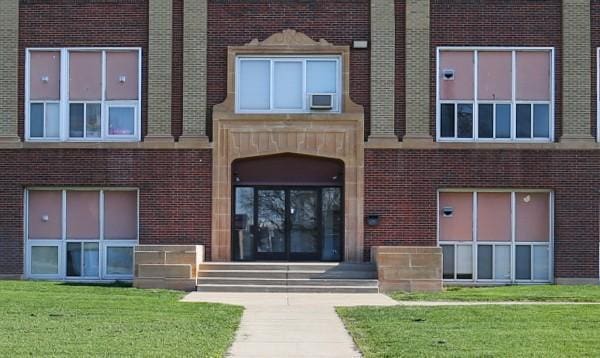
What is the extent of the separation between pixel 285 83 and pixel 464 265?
719 cm

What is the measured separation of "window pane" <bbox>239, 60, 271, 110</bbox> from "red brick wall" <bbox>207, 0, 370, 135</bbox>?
54 cm

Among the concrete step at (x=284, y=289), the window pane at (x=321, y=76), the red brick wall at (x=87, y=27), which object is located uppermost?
the red brick wall at (x=87, y=27)

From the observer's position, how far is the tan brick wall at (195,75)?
2583cm

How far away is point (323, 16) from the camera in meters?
26.0

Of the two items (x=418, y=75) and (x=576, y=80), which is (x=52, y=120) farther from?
(x=576, y=80)

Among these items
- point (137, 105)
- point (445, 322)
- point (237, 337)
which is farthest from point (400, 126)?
point (237, 337)

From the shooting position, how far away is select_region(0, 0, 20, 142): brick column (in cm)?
2602


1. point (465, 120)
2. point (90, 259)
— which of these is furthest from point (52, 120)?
point (465, 120)

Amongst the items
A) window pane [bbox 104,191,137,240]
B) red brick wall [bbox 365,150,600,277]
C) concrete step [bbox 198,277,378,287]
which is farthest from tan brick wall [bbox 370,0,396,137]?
window pane [bbox 104,191,137,240]

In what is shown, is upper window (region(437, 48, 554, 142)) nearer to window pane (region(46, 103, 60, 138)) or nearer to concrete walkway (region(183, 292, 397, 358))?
concrete walkway (region(183, 292, 397, 358))

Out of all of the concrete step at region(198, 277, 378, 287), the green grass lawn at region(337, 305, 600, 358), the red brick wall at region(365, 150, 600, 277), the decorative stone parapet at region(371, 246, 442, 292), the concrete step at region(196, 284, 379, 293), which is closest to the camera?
the green grass lawn at region(337, 305, 600, 358)

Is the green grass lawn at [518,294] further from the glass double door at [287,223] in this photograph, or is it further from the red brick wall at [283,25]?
the red brick wall at [283,25]

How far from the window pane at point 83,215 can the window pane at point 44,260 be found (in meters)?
0.68

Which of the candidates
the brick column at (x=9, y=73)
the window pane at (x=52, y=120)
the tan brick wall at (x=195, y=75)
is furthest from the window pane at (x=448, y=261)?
the brick column at (x=9, y=73)
